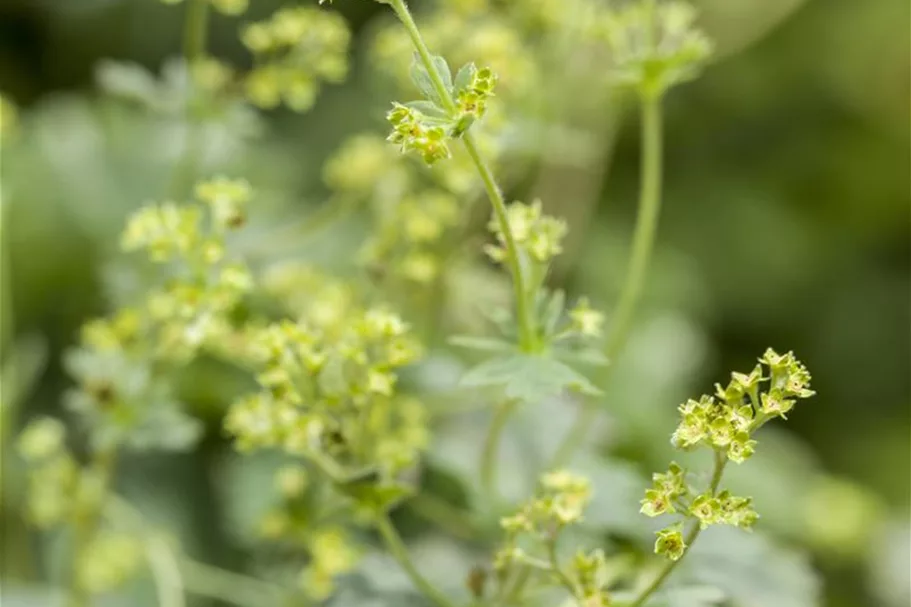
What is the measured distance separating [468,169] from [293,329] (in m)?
0.28

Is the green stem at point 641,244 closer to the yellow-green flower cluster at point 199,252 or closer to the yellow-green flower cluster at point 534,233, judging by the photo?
the yellow-green flower cluster at point 534,233

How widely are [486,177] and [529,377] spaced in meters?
0.13

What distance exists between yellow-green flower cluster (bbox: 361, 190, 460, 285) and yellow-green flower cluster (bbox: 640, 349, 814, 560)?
411mm

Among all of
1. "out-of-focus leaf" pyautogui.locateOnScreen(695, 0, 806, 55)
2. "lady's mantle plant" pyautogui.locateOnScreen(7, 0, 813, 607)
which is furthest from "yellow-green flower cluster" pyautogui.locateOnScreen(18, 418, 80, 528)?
"out-of-focus leaf" pyautogui.locateOnScreen(695, 0, 806, 55)

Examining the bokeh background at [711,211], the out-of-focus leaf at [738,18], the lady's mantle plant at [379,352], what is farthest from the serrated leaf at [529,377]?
the out-of-focus leaf at [738,18]

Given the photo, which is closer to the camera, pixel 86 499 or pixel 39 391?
pixel 86 499

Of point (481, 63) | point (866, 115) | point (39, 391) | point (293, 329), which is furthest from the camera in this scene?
point (866, 115)

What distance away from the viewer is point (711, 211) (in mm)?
2176

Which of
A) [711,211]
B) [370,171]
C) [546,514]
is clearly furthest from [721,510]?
[711,211]

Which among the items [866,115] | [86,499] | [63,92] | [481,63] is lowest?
[86,499]

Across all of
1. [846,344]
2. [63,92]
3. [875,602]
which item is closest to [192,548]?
[875,602]

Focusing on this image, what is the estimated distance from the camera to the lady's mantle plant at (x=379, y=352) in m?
0.61

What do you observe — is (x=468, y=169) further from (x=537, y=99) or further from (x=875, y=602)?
(x=875, y=602)

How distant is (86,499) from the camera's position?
0.95 m
